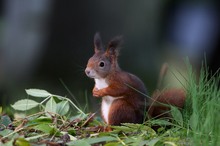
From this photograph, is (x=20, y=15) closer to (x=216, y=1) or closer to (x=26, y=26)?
(x=26, y=26)

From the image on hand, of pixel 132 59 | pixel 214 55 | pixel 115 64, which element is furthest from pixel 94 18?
pixel 115 64

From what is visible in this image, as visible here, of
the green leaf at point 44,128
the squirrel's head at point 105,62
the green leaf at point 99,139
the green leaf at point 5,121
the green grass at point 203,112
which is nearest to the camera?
the green grass at point 203,112

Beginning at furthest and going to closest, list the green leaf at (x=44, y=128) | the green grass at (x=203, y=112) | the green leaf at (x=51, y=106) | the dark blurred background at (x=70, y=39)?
the dark blurred background at (x=70, y=39)
the green leaf at (x=51, y=106)
the green leaf at (x=44, y=128)
the green grass at (x=203, y=112)

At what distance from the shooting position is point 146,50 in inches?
478

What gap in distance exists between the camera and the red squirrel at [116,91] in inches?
159

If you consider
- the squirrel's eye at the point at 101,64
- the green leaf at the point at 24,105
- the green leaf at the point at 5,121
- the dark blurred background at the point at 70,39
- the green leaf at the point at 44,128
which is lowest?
the dark blurred background at the point at 70,39

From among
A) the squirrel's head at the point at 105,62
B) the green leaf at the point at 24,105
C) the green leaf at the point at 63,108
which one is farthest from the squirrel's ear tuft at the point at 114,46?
the green leaf at the point at 24,105

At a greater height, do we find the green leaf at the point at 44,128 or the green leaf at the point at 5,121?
the green leaf at the point at 44,128

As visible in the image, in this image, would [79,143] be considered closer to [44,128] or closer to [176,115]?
[44,128]

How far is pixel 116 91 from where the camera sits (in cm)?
411

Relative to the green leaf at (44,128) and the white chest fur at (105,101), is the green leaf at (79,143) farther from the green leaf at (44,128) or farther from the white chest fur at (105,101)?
the white chest fur at (105,101)

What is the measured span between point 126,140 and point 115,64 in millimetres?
970

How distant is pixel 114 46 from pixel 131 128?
2.66 ft

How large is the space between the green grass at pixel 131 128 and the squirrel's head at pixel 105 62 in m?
0.31
